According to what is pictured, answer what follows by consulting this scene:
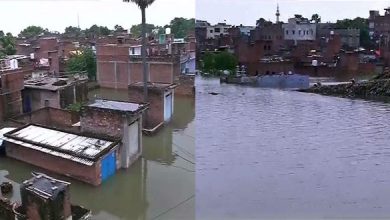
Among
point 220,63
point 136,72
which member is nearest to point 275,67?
point 220,63

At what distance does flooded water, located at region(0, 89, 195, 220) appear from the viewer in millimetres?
3191

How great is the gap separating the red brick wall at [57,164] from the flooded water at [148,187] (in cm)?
6

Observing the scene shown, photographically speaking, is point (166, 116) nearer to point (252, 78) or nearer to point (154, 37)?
point (252, 78)

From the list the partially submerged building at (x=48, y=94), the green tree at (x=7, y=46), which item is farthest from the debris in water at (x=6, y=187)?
the green tree at (x=7, y=46)

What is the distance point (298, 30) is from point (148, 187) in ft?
47.4

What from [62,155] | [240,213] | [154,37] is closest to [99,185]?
[62,155]

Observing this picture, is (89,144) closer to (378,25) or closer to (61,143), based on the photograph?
(61,143)

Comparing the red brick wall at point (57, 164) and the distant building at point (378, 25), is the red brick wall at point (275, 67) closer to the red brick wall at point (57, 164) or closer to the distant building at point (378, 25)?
the distant building at point (378, 25)

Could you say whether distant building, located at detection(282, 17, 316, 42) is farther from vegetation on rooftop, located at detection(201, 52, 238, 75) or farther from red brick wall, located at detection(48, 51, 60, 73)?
red brick wall, located at detection(48, 51, 60, 73)

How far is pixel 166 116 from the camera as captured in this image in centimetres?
608

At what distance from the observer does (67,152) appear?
3711 mm

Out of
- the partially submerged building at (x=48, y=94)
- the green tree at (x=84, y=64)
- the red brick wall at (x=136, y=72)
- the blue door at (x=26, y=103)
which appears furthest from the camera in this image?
the green tree at (x=84, y=64)

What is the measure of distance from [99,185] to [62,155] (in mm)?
444

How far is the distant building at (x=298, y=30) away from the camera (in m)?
16.6
